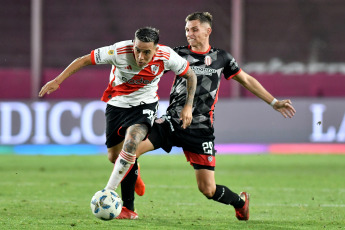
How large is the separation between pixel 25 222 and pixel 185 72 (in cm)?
184

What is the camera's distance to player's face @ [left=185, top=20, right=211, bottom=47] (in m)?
6.98

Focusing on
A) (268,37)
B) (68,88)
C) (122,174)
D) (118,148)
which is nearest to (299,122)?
(268,37)

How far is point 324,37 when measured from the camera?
56.8 ft

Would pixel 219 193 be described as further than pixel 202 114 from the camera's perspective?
No

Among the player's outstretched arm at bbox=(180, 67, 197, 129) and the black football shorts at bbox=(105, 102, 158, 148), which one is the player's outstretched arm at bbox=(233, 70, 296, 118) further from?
the black football shorts at bbox=(105, 102, 158, 148)

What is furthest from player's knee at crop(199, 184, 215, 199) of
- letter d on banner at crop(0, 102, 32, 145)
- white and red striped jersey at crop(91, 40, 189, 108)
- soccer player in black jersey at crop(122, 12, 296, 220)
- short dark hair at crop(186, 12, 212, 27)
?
letter d on banner at crop(0, 102, 32, 145)

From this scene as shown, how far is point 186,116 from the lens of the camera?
248 inches

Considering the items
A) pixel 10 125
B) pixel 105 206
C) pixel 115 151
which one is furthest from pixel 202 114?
pixel 10 125

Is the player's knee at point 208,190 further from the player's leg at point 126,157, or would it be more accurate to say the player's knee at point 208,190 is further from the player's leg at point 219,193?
the player's leg at point 126,157

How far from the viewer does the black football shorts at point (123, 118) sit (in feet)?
21.5

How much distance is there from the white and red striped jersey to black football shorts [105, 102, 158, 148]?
5 centimetres

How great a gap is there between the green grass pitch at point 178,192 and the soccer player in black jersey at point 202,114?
29 centimetres

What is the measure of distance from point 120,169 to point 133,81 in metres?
0.99

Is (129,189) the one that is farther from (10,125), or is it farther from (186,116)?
(10,125)
